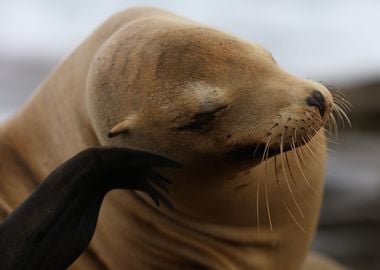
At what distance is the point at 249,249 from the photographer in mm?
2605

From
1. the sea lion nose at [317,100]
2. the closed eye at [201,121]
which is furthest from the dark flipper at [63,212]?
the sea lion nose at [317,100]

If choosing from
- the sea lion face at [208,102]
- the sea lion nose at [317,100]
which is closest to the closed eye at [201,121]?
the sea lion face at [208,102]

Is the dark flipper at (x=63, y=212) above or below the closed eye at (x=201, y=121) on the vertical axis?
below

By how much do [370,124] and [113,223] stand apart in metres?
3.79

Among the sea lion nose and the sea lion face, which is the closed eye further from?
the sea lion nose

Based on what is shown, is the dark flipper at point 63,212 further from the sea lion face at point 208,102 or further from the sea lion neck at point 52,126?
the sea lion neck at point 52,126

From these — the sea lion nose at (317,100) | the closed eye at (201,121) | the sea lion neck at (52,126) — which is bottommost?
the sea lion neck at (52,126)

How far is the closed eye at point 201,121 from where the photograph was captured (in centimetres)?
223

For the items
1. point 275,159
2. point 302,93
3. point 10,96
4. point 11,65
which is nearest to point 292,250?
point 275,159

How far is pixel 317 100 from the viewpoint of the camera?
2.25 m

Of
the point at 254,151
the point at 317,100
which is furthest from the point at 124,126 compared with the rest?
the point at 317,100

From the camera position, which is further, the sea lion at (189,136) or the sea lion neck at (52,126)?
the sea lion neck at (52,126)

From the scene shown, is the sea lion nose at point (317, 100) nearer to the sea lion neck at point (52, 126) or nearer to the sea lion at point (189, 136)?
the sea lion at point (189, 136)

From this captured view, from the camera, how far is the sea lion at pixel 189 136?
2236 millimetres
